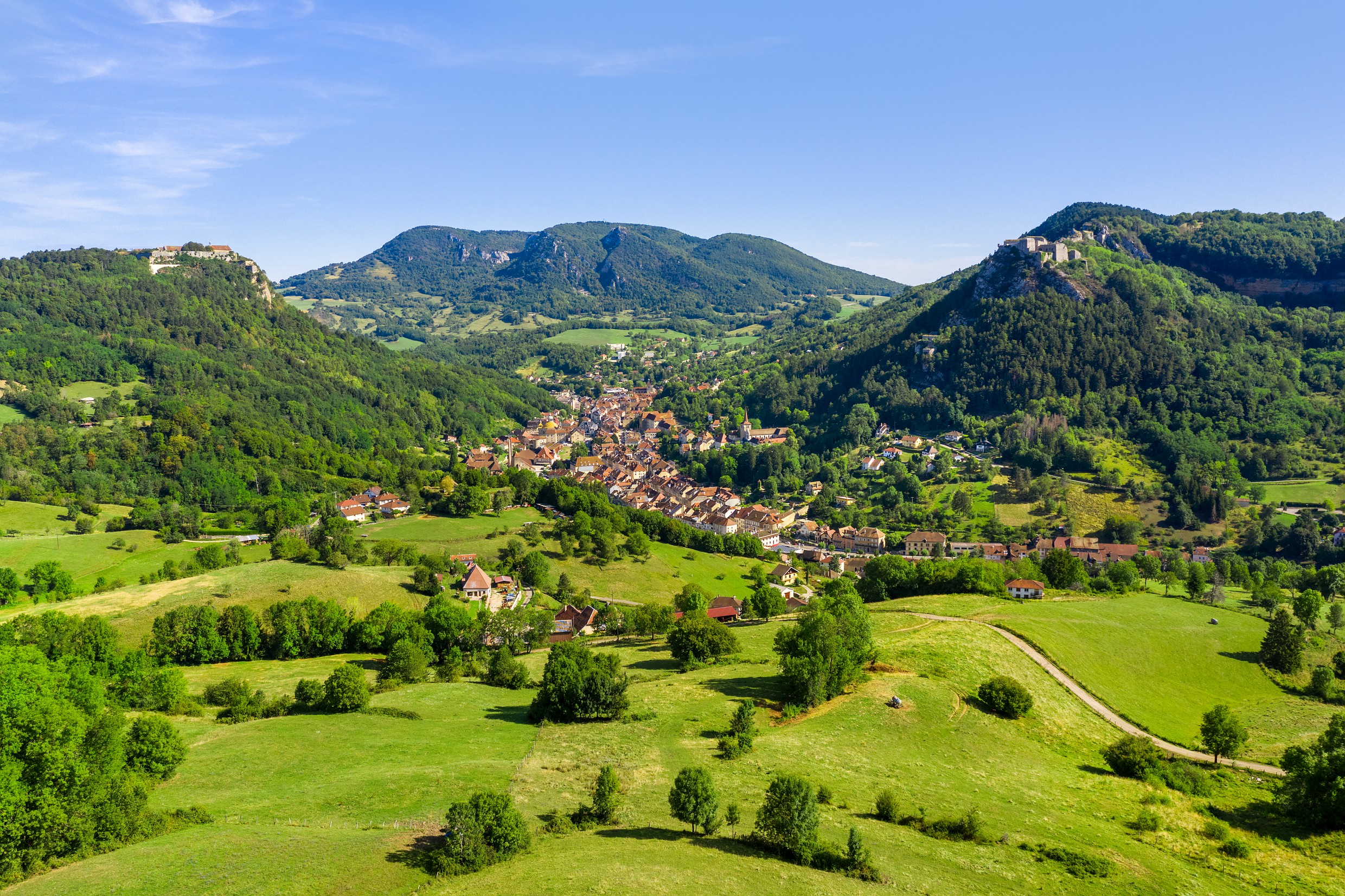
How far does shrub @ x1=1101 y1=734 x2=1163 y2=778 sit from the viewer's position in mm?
39469

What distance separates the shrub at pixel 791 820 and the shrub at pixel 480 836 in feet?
30.1

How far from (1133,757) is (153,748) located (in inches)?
1994

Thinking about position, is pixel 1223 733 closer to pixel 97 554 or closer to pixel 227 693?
pixel 227 693

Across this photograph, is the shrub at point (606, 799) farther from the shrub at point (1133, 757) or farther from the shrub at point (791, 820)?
the shrub at point (1133, 757)

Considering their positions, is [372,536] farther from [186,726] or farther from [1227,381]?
[1227,381]

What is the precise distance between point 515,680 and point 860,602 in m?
28.3

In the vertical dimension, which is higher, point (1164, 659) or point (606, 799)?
point (606, 799)

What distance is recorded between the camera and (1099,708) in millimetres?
49844

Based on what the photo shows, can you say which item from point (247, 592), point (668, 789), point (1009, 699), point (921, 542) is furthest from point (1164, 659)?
point (247, 592)

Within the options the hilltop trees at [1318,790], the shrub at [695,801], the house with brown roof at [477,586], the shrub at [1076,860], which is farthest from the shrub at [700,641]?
the hilltop trees at [1318,790]

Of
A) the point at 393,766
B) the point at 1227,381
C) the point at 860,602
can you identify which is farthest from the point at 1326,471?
the point at 393,766

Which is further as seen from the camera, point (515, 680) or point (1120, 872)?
point (515, 680)

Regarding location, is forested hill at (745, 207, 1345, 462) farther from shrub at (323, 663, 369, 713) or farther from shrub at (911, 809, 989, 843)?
shrub at (323, 663, 369, 713)

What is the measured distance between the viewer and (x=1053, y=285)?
196 metres
